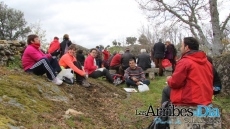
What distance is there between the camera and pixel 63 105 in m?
6.96

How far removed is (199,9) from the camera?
2172cm

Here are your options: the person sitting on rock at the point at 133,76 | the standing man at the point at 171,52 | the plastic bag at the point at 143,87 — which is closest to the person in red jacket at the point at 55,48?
the person sitting on rock at the point at 133,76

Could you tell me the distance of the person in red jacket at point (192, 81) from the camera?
4.86 m

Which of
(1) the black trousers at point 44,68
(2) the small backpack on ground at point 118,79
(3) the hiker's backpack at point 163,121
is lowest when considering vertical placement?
(2) the small backpack on ground at point 118,79

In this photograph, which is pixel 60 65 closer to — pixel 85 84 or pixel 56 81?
pixel 85 84

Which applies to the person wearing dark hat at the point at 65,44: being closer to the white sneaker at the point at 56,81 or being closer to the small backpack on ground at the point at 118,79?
the small backpack on ground at the point at 118,79

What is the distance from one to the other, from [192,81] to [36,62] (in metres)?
4.84

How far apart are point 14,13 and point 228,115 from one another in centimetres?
2155

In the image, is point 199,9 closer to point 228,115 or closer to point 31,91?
point 228,115

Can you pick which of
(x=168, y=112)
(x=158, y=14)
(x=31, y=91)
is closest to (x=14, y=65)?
(x=31, y=91)

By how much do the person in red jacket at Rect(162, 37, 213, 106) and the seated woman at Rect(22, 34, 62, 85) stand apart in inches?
168

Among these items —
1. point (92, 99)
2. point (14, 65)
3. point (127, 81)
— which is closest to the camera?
point (92, 99)

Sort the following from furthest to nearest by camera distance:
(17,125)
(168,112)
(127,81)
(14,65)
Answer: (127,81) → (14,65) → (168,112) → (17,125)

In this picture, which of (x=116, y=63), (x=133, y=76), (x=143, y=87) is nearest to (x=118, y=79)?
(x=133, y=76)
